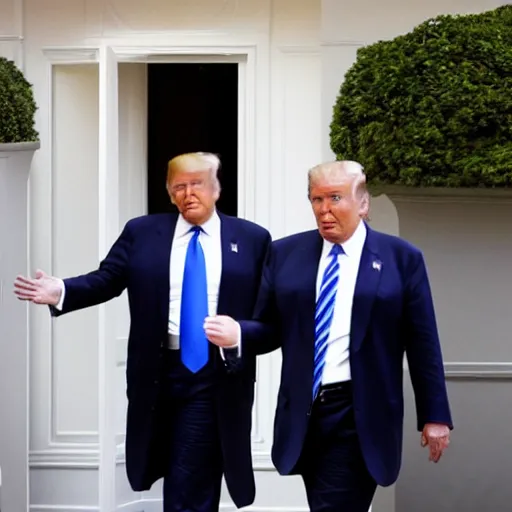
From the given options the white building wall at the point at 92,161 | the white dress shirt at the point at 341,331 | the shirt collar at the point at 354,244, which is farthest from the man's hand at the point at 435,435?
the white building wall at the point at 92,161

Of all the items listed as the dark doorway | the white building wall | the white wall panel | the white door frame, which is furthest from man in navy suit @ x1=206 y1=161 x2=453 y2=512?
the dark doorway

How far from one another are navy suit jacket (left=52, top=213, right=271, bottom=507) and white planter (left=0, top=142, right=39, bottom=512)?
4.39ft

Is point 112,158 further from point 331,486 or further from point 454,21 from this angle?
point 331,486

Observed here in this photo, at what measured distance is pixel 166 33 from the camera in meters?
7.34

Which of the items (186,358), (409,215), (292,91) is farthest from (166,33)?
(186,358)

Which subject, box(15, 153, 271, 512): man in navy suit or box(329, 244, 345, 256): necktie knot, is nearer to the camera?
box(329, 244, 345, 256): necktie knot

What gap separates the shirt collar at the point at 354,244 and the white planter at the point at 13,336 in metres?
2.32

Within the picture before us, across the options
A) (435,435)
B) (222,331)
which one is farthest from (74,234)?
(435,435)

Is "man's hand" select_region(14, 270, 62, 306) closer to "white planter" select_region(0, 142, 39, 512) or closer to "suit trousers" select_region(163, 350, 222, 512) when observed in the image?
"suit trousers" select_region(163, 350, 222, 512)

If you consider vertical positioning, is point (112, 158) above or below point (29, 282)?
above

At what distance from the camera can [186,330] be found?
564cm

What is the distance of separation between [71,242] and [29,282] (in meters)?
2.05

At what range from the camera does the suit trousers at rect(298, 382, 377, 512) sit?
503 cm

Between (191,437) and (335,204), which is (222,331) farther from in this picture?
(191,437)
